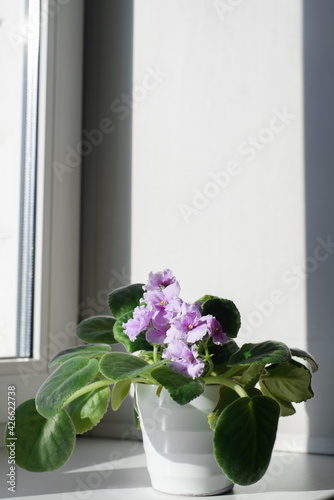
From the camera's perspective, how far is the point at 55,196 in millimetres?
1295

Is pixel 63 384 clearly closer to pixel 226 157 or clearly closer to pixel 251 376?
pixel 251 376

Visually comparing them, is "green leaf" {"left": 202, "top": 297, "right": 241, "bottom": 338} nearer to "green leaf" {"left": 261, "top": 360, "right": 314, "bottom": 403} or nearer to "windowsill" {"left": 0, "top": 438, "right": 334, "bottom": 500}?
"green leaf" {"left": 261, "top": 360, "right": 314, "bottom": 403}

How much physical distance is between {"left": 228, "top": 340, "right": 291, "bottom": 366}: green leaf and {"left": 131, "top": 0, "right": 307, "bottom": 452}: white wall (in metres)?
0.38

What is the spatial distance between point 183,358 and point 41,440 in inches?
8.5

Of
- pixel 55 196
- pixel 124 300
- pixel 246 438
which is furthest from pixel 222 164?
pixel 246 438

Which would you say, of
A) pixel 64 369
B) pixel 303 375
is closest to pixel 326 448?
pixel 303 375

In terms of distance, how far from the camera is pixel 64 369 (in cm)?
77

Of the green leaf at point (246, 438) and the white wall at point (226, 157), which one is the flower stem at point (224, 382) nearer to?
the green leaf at point (246, 438)

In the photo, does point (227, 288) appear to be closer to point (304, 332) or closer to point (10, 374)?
point (304, 332)

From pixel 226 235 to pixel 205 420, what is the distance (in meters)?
0.52

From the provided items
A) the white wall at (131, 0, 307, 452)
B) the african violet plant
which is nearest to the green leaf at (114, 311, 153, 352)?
the african violet plant

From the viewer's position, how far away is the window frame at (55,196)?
1244 millimetres

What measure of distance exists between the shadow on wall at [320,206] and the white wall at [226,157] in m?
0.02

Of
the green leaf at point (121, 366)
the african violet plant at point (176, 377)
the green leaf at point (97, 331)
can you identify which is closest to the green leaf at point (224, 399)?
the african violet plant at point (176, 377)
